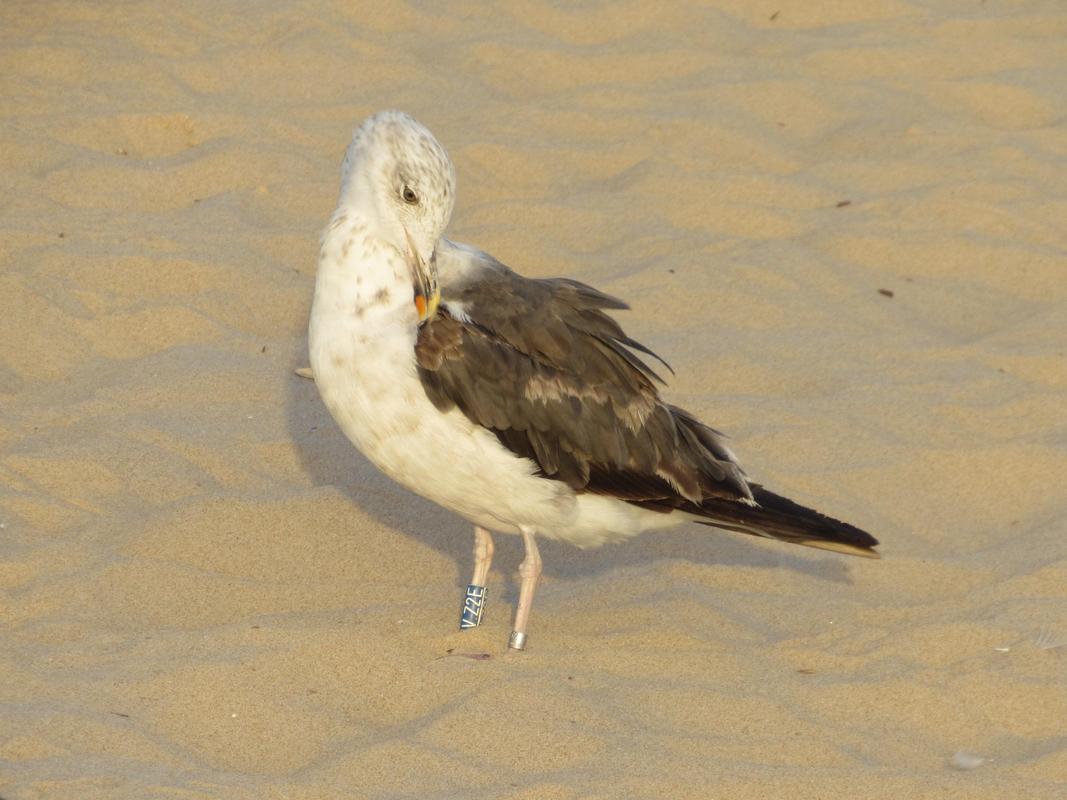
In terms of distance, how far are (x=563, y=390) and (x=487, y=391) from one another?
0.28 meters

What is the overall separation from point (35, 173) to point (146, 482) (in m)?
2.53

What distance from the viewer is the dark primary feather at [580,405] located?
462cm

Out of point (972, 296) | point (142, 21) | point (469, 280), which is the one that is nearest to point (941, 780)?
point (469, 280)

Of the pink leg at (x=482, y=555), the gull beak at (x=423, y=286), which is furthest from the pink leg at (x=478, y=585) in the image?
the gull beak at (x=423, y=286)

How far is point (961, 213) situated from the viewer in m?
7.94

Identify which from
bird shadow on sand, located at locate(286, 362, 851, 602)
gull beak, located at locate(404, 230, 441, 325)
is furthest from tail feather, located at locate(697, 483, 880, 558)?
gull beak, located at locate(404, 230, 441, 325)

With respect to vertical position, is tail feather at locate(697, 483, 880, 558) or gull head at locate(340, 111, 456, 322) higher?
gull head at locate(340, 111, 456, 322)

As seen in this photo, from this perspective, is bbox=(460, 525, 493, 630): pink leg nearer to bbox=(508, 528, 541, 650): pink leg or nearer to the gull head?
bbox=(508, 528, 541, 650): pink leg

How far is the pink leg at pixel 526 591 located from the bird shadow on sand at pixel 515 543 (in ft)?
1.78

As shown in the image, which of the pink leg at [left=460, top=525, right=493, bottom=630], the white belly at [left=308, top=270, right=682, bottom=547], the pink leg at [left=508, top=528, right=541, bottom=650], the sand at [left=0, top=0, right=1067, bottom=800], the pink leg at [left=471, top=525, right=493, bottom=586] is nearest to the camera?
the sand at [left=0, top=0, right=1067, bottom=800]

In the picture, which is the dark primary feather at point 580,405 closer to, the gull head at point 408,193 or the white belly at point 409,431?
the white belly at point 409,431

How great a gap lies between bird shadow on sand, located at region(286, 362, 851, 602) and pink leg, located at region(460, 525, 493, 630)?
1.20ft

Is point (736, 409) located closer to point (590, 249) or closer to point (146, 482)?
point (590, 249)

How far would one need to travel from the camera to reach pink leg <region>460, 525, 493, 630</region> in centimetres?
488
